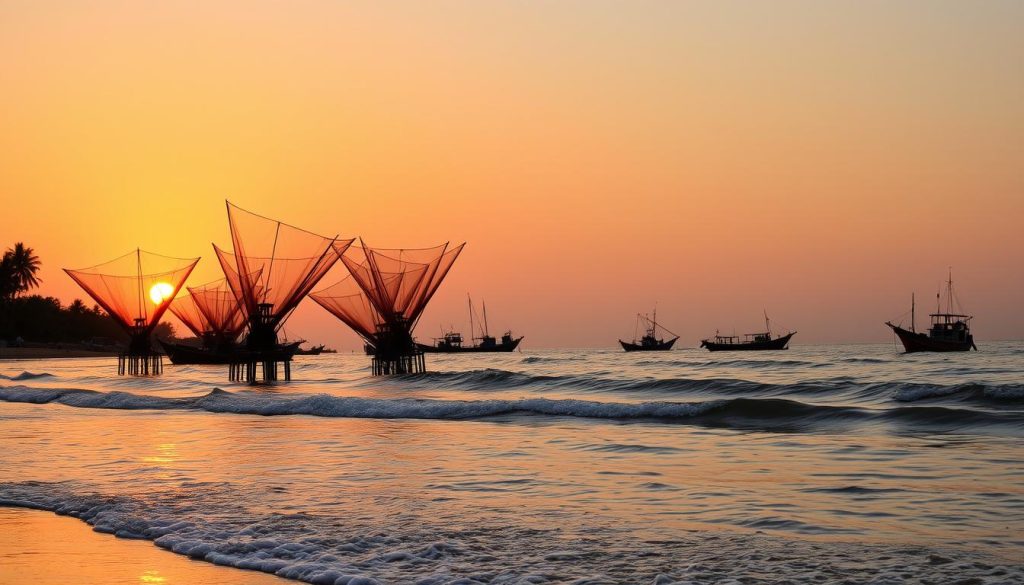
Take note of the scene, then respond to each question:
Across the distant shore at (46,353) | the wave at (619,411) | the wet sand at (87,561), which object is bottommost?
the wet sand at (87,561)

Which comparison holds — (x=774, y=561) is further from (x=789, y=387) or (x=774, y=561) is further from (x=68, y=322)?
(x=68, y=322)

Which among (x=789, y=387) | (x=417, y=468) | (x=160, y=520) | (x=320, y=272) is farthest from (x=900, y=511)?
(x=320, y=272)

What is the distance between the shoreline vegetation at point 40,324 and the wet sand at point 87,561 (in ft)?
321

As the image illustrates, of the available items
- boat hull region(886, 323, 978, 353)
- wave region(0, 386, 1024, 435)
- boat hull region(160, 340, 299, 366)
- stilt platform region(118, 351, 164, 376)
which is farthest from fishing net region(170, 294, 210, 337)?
boat hull region(886, 323, 978, 353)

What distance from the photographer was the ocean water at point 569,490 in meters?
7.62

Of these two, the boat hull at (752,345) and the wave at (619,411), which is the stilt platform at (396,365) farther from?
the boat hull at (752,345)

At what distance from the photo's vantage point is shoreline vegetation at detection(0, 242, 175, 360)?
379 feet

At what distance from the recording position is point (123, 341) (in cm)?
15700

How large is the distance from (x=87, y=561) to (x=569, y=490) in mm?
Result: 5128

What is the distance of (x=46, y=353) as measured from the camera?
358ft

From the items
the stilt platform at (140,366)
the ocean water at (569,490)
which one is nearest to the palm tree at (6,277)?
the stilt platform at (140,366)

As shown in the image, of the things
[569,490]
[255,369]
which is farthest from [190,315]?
[569,490]

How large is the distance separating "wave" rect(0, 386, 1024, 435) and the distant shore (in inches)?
3022

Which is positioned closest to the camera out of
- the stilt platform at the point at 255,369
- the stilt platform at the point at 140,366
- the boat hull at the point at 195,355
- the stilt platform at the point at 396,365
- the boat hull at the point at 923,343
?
the stilt platform at the point at 255,369
